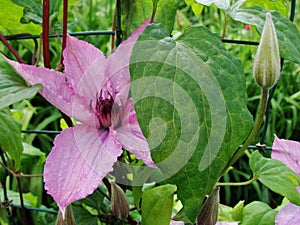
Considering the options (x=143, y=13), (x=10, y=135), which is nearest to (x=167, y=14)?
(x=143, y=13)

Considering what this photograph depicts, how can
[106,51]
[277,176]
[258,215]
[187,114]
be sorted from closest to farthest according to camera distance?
[187,114] < [277,176] < [258,215] < [106,51]

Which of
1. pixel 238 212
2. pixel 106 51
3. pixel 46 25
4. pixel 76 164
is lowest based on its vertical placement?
pixel 106 51

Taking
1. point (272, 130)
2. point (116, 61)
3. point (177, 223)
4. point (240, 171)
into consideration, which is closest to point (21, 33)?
point (116, 61)

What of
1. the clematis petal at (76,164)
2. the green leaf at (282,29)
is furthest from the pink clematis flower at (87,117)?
the green leaf at (282,29)

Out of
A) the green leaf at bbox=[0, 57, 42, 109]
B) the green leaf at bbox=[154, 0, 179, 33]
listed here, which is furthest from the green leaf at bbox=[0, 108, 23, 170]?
the green leaf at bbox=[154, 0, 179, 33]

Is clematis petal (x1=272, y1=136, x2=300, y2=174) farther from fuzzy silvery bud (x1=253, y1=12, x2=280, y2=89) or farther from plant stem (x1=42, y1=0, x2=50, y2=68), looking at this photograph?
plant stem (x1=42, y1=0, x2=50, y2=68)

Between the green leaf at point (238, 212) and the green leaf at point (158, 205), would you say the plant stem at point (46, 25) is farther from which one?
the green leaf at point (238, 212)

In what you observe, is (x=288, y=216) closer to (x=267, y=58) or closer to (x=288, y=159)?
(x=288, y=159)
